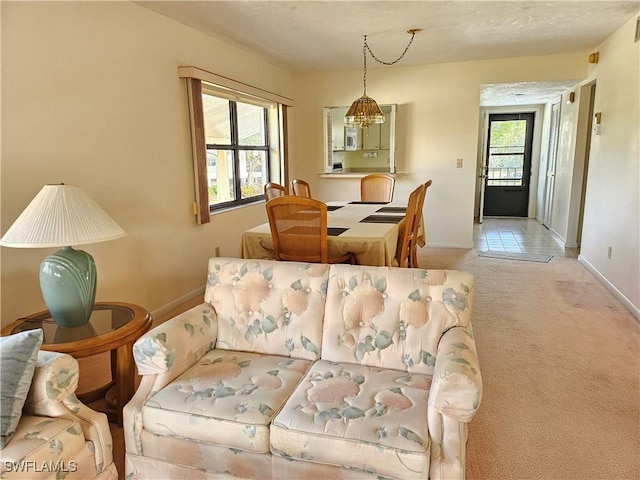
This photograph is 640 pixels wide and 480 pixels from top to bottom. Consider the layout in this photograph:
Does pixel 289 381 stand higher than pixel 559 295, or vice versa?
pixel 289 381

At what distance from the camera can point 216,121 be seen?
429 cm

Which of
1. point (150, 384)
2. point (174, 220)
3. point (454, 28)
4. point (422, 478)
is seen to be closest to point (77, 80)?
point (174, 220)

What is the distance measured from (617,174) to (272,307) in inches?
134

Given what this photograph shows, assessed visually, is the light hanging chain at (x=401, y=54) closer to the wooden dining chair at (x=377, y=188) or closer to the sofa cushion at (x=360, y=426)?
the wooden dining chair at (x=377, y=188)

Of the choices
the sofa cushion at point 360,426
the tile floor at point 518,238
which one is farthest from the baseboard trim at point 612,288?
the sofa cushion at point 360,426

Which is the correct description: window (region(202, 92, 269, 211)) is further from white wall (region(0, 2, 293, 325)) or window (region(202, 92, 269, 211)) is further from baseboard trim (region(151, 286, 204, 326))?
baseboard trim (region(151, 286, 204, 326))

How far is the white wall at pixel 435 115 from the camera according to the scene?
5.14 m

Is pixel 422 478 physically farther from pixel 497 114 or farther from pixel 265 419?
pixel 497 114

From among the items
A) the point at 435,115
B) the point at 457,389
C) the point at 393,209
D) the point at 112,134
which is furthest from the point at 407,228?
the point at 435,115

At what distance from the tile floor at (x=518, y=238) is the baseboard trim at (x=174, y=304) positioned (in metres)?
3.55

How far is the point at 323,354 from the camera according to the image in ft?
5.99

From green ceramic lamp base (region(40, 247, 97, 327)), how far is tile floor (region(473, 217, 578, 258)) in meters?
4.72

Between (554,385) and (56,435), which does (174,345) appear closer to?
(56,435)

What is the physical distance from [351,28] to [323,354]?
2953 mm
